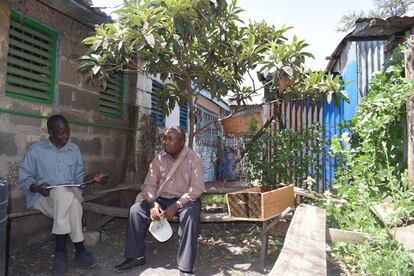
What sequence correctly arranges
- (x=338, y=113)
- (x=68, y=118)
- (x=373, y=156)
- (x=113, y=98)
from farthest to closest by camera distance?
(x=113, y=98), (x=338, y=113), (x=68, y=118), (x=373, y=156)

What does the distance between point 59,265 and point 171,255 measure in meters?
1.28

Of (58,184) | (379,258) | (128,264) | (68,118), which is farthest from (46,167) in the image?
(379,258)

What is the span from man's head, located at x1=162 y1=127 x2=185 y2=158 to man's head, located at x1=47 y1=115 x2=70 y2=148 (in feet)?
3.70

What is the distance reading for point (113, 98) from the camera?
20.6 ft

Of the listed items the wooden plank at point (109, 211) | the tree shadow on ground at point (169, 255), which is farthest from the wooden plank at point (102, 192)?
the tree shadow on ground at point (169, 255)

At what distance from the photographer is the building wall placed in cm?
414

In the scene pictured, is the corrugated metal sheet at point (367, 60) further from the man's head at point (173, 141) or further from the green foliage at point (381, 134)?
the man's head at point (173, 141)

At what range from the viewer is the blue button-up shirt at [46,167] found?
3.91 meters

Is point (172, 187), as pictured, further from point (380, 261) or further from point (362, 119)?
point (362, 119)

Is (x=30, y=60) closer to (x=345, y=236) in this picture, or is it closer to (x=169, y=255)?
(x=169, y=255)

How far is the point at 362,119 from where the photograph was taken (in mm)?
4777

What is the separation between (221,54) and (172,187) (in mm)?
1820

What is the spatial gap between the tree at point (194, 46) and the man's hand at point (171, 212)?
158 cm

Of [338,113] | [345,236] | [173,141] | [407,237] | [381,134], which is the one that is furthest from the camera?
[338,113]
